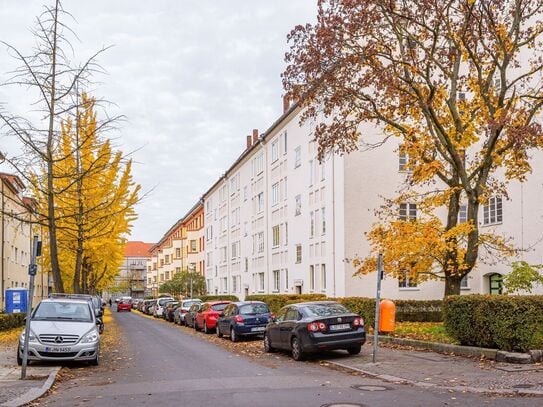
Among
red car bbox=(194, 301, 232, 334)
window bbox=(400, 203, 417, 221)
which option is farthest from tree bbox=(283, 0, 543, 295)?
window bbox=(400, 203, 417, 221)

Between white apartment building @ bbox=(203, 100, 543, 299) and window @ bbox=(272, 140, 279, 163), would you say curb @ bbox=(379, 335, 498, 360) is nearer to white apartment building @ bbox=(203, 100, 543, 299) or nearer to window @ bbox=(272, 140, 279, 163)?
white apartment building @ bbox=(203, 100, 543, 299)

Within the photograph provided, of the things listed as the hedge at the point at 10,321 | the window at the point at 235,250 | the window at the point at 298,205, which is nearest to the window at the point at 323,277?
the window at the point at 298,205

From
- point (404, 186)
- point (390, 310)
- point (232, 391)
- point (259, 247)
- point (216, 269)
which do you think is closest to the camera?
point (232, 391)

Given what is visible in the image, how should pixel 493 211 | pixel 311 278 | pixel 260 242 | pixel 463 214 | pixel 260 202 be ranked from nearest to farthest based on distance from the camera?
1. pixel 493 211
2. pixel 463 214
3. pixel 311 278
4. pixel 260 242
5. pixel 260 202

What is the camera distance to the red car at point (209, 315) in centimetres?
2966

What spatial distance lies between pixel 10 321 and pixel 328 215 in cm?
1620

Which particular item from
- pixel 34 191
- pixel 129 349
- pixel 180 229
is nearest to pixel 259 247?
pixel 34 191

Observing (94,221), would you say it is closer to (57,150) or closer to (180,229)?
(57,150)

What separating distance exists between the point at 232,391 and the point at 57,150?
62.1ft

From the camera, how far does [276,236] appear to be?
45250mm

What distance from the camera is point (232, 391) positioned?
10.9m

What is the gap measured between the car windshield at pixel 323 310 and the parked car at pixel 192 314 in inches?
686

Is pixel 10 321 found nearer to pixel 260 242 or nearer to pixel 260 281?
pixel 260 281

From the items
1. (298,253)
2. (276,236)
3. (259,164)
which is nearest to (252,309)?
(298,253)
